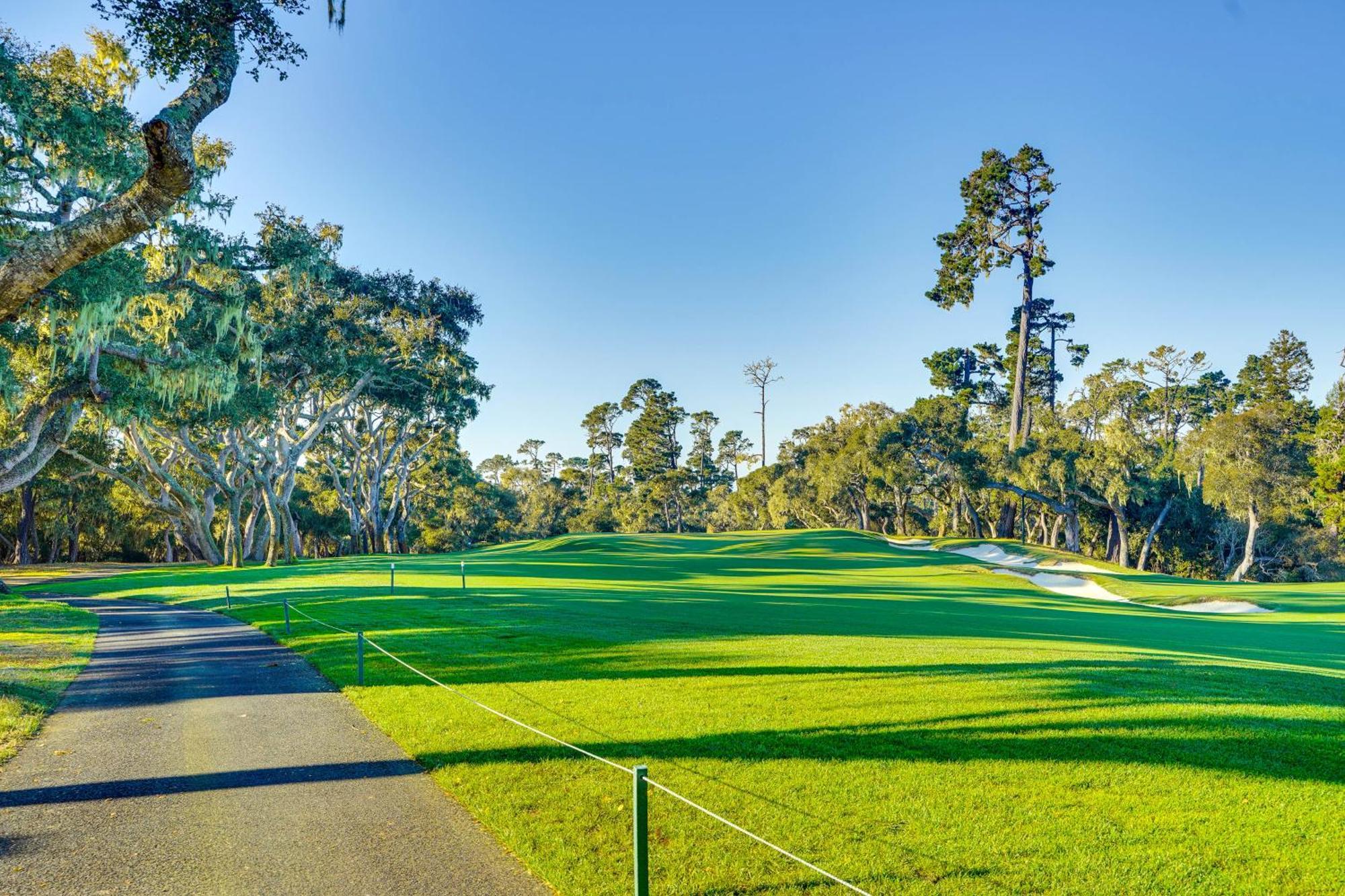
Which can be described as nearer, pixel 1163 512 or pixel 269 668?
pixel 269 668

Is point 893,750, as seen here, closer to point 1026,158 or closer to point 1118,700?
point 1118,700

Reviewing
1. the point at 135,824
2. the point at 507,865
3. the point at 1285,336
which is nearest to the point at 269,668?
the point at 135,824

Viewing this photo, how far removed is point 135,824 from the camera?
19.9ft

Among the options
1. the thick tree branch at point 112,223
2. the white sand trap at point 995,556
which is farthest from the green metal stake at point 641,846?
the white sand trap at point 995,556

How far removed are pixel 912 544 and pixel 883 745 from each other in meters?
49.7

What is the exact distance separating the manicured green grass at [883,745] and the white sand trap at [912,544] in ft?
113

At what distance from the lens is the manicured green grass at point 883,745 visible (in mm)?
5125

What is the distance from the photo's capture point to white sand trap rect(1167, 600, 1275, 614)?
25641mm

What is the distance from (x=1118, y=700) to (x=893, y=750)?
347 cm

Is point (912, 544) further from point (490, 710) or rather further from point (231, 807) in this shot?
point (231, 807)

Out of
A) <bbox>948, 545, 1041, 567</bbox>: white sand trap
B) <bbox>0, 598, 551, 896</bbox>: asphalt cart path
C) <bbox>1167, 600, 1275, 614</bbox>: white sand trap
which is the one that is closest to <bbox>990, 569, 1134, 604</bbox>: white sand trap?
<bbox>1167, 600, 1275, 614</bbox>: white sand trap

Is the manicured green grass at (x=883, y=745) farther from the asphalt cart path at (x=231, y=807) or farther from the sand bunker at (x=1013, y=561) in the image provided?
the sand bunker at (x=1013, y=561)

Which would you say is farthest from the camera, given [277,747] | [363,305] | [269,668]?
[363,305]

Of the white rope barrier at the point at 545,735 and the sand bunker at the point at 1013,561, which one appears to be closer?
the white rope barrier at the point at 545,735
